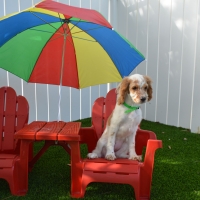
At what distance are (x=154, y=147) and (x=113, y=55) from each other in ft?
4.13

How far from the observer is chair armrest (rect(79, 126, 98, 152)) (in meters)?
3.48

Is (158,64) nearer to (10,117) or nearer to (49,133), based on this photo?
(10,117)

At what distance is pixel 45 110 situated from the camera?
5.29 m

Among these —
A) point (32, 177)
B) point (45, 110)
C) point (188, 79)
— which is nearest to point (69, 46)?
point (32, 177)

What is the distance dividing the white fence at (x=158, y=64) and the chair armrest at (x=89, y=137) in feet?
6.21

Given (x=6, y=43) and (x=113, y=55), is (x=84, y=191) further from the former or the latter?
(x=6, y=43)

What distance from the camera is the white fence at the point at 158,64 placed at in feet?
17.1

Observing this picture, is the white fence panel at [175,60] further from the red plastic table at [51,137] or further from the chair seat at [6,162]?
the chair seat at [6,162]

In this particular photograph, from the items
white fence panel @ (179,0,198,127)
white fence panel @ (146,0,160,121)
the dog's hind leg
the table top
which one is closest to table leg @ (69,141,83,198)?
the table top

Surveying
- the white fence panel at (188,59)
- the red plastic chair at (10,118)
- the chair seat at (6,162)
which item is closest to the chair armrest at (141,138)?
the red plastic chair at (10,118)

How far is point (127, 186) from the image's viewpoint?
3.03 meters

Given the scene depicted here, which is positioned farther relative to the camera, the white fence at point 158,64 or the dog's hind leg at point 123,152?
the white fence at point 158,64

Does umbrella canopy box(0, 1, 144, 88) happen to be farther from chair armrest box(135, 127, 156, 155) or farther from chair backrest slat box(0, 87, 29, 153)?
chair armrest box(135, 127, 156, 155)

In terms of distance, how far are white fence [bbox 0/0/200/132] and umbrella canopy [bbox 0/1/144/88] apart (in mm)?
1345
